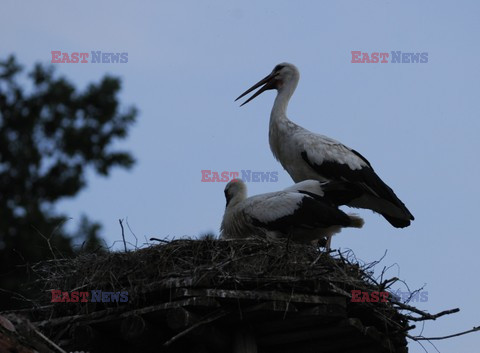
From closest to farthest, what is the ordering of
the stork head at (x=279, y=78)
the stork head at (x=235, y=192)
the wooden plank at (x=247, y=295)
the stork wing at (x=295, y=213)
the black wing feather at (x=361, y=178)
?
the wooden plank at (x=247, y=295), the stork wing at (x=295, y=213), the stork head at (x=235, y=192), the black wing feather at (x=361, y=178), the stork head at (x=279, y=78)

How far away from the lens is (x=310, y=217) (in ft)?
26.8

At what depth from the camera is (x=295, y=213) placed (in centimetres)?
819

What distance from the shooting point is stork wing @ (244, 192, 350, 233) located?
321 inches

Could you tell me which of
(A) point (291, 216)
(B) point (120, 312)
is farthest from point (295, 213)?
(B) point (120, 312)

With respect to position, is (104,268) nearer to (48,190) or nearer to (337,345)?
(337,345)

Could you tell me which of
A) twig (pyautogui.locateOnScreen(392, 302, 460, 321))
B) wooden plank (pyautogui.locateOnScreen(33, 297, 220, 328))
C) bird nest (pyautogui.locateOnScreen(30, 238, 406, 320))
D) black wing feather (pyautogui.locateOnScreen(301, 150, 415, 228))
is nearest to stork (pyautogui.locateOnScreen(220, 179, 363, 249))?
black wing feather (pyautogui.locateOnScreen(301, 150, 415, 228))

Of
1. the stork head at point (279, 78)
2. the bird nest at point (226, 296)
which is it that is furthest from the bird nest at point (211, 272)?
the stork head at point (279, 78)

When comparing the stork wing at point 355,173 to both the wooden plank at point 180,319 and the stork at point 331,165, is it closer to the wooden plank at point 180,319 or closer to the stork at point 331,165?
the stork at point 331,165

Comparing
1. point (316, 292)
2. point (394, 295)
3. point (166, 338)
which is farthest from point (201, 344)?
point (394, 295)

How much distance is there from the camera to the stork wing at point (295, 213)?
8.15 m

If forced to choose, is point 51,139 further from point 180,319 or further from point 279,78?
point 180,319

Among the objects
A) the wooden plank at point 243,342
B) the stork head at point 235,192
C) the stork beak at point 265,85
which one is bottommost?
the wooden plank at point 243,342

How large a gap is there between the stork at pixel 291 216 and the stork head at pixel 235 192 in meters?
0.03

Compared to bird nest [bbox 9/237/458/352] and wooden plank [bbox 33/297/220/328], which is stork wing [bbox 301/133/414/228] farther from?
wooden plank [bbox 33/297/220/328]
